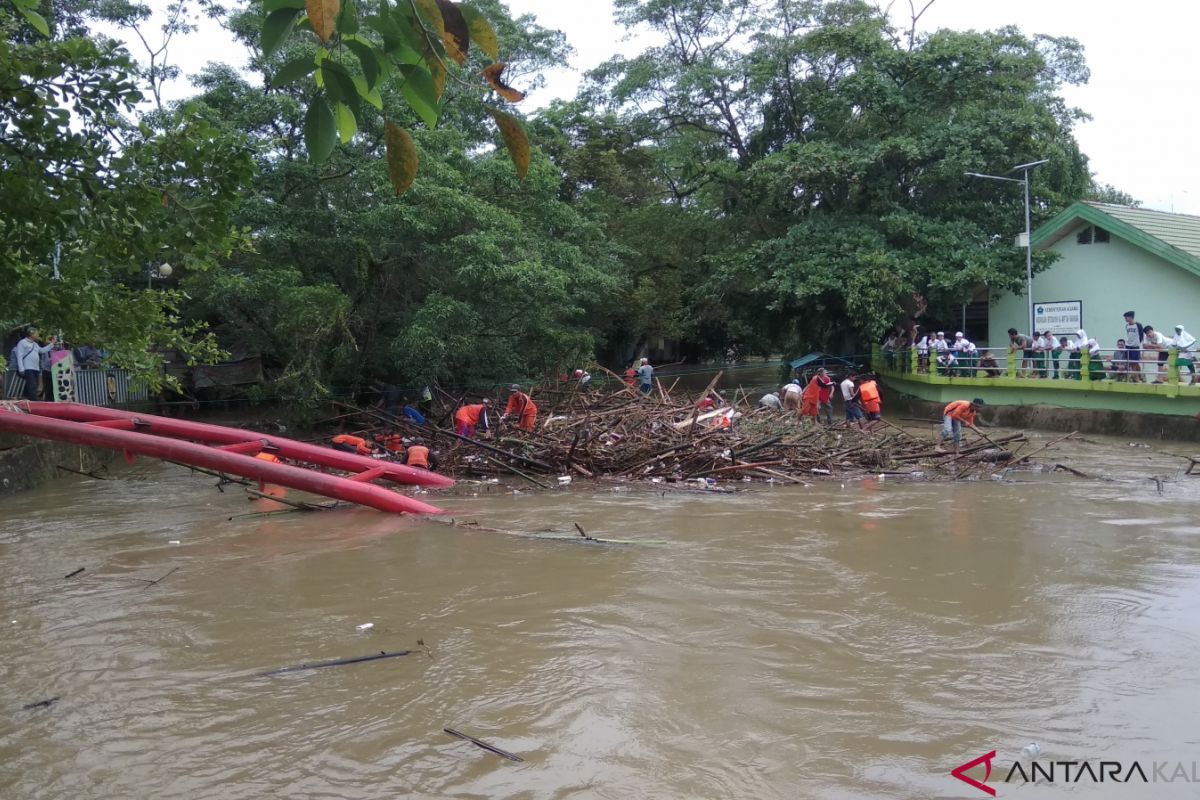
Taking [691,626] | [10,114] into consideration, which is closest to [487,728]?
[691,626]

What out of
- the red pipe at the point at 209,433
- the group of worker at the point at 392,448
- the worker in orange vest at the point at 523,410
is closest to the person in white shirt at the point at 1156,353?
the worker in orange vest at the point at 523,410

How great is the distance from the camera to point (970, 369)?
21703 millimetres

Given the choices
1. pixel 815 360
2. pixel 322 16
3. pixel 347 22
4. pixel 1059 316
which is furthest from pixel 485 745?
pixel 1059 316

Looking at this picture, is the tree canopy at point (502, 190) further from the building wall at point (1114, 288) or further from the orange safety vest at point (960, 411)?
the orange safety vest at point (960, 411)

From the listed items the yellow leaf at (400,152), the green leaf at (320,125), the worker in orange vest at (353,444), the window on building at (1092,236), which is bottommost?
the worker in orange vest at (353,444)

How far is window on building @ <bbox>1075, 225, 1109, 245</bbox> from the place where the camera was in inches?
864

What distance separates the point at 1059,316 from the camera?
23.0 meters

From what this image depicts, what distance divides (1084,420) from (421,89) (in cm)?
1971

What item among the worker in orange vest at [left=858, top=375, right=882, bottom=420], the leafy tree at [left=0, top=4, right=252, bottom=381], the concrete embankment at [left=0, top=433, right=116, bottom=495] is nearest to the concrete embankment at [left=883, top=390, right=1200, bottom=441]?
the worker in orange vest at [left=858, top=375, right=882, bottom=420]

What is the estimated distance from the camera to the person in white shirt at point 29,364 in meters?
14.3

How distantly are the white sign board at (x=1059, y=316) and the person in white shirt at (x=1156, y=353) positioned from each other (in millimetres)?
5045

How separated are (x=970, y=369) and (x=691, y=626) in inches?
717

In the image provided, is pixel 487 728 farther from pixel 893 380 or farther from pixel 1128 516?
pixel 893 380

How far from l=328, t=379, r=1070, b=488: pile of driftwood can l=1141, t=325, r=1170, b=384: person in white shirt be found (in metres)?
5.37
